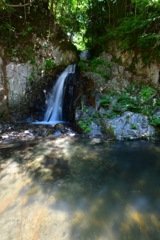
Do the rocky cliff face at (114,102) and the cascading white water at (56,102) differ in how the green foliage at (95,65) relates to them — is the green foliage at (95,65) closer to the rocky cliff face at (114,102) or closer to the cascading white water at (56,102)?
the rocky cliff face at (114,102)

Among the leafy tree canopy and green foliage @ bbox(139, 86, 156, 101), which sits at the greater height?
the leafy tree canopy

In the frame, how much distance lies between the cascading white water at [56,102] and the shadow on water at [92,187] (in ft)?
9.07

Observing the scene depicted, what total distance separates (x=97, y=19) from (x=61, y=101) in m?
5.11

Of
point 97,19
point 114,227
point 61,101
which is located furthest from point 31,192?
point 97,19

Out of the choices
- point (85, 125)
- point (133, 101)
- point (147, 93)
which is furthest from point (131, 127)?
point (147, 93)

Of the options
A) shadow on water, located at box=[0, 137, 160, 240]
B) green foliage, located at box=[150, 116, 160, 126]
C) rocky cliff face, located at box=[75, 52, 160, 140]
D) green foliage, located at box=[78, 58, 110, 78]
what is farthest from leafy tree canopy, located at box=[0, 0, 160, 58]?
shadow on water, located at box=[0, 137, 160, 240]

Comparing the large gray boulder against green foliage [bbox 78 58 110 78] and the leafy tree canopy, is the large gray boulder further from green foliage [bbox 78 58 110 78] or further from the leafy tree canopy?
green foliage [bbox 78 58 110 78]

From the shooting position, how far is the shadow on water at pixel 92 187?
2.17 m

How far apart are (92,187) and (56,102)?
5632mm

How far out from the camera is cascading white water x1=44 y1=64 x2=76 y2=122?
790 centimetres

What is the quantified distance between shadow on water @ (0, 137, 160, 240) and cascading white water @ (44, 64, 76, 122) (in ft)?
9.07

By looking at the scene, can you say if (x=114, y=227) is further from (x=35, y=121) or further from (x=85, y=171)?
A: (x=35, y=121)

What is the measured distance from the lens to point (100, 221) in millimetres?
2270

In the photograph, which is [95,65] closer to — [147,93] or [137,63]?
[137,63]
